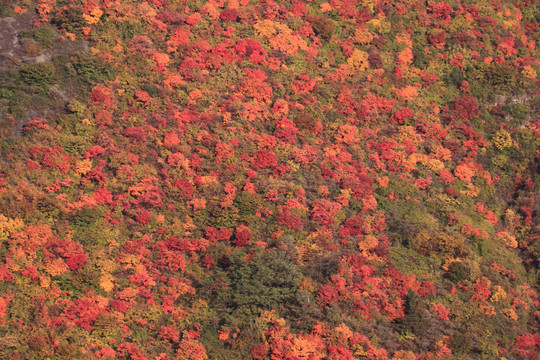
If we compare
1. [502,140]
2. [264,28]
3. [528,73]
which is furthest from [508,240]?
[264,28]

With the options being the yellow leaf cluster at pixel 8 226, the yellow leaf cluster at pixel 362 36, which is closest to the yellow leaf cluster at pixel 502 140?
the yellow leaf cluster at pixel 362 36

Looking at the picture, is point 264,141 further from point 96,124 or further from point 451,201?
point 451,201

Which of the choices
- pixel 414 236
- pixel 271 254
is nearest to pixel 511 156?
pixel 414 236

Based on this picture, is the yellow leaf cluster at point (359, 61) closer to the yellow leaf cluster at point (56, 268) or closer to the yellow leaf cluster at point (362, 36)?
the yellow leaf cluster at point (362, 36)

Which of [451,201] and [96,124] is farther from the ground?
[451,201]

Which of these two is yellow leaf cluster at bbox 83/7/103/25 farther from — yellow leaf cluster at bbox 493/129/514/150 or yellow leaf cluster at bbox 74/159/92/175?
yellow leaf cluster at bbox 493/129/514/150

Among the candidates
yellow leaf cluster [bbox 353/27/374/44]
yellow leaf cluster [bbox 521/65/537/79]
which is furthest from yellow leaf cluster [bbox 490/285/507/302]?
yellow leaf cluster [bbox 353/27/374/44]

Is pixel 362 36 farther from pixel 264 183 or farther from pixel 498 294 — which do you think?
pixel 498 294

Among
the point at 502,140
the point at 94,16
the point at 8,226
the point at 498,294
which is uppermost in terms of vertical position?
the point at 502,140
